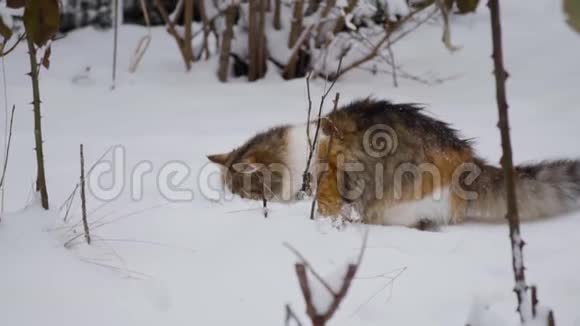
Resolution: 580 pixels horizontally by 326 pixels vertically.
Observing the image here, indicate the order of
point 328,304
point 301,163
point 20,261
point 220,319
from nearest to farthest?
1. point 328,304
2. point 220,319
3. point 20,261
4. point 301,163

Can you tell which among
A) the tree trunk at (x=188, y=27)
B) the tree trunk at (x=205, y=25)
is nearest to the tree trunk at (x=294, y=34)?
the tree trunk at (x=205, y=25)

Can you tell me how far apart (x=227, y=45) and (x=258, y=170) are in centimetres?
195

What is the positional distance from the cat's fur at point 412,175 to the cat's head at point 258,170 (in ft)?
0.82

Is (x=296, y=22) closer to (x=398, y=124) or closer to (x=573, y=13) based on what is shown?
(x=398, y=124)

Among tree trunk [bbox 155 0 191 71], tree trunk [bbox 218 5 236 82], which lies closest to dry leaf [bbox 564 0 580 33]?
tree trunk [bbox 218 5 236 82]

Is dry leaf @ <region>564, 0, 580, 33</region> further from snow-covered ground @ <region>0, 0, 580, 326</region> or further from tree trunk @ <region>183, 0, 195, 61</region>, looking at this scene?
tree trunk @ <region>183, 0, 195, 61</region>

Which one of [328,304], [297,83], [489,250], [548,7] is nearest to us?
[328,304]

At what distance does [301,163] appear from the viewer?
3.29m

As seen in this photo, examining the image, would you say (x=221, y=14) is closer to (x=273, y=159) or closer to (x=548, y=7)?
(x=273, y=159)

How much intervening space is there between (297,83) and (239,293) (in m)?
3.15

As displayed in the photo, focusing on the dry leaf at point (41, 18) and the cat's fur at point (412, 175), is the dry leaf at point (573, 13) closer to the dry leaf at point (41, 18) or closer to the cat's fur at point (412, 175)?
the dry leaf at point (41, 18)

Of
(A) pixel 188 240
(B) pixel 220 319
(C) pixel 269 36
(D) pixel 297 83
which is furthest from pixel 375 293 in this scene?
(C) pixel 269 36

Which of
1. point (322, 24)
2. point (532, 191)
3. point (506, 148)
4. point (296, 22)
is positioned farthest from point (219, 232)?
point (322, 24)

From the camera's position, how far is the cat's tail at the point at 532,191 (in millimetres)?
2871
